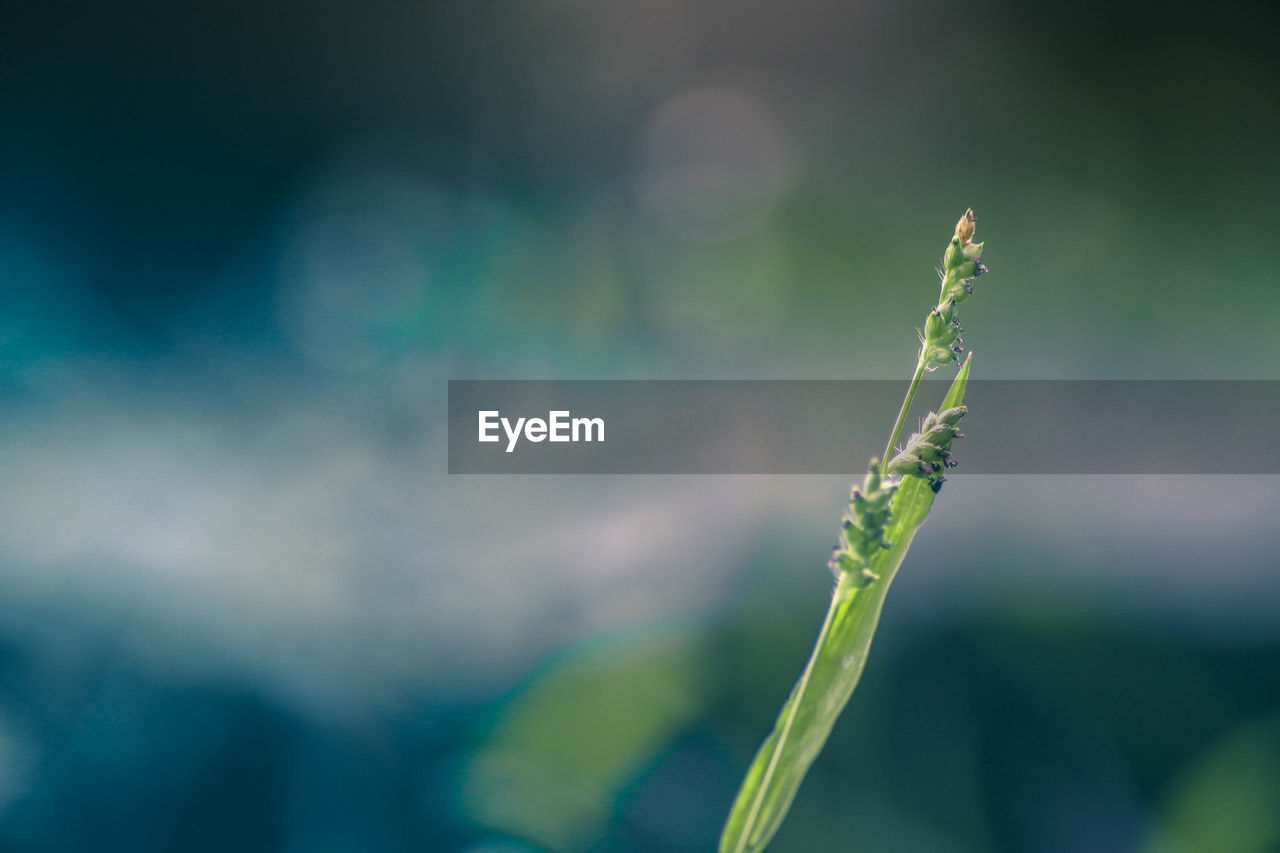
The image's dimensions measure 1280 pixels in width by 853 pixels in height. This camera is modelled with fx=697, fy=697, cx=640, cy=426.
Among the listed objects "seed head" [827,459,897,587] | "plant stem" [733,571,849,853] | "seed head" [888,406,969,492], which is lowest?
"plant stem" [733,571,849,853]

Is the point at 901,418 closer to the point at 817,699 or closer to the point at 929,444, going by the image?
the point at 929,444

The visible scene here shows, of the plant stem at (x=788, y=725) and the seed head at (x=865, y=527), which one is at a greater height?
the seed head at (x=865, y=527)

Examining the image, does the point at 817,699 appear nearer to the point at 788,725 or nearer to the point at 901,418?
the point at 788,725

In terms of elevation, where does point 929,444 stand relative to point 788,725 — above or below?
above

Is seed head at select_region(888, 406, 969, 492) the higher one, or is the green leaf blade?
seed head at select_region(888, 406, 969, 492)

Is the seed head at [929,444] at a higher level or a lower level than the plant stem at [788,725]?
higher

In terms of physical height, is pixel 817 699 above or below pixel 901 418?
below

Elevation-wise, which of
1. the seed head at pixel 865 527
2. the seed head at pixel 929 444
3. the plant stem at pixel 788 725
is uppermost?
the seed head at pixel 929 444

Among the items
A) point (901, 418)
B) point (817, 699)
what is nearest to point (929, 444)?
point (901, 418)
